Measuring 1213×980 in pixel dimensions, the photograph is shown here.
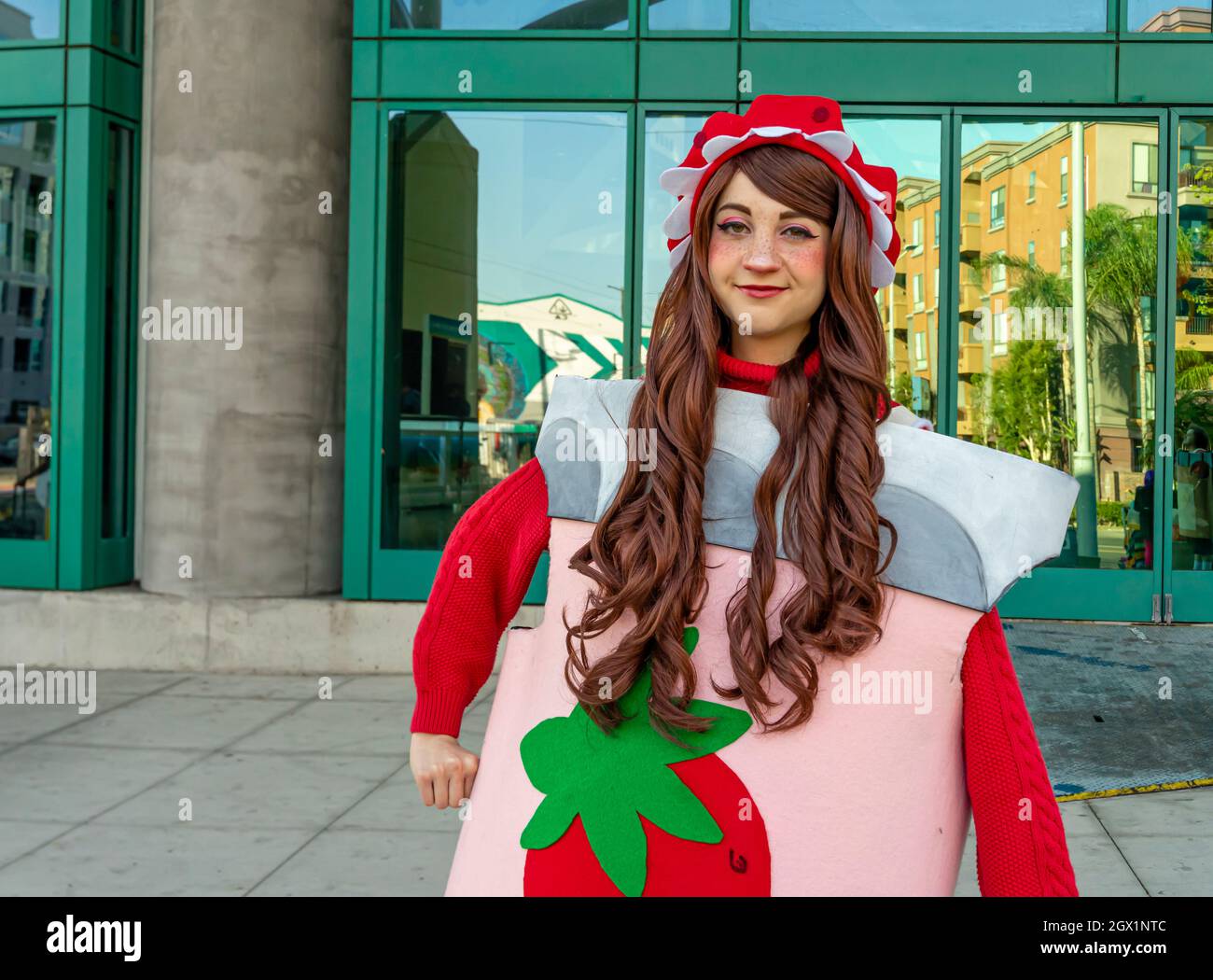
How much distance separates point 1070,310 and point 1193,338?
31.1 inches

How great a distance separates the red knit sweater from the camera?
177 cm

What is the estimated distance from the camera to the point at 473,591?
1.93 m

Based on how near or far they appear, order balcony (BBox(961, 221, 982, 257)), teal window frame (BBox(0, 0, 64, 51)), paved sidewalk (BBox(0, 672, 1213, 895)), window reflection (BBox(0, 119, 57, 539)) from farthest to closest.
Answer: window reflection (BBox(0, 119, 57, 539)) → teal window frame (BBox(0, 0, 64, 51)) → balcony (BBox(961, 221, 982, 257)) → paved sidewalk (BBox(0, 672, 1213, 895))

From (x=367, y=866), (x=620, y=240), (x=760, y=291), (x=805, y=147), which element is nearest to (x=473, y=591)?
(x=760, y=291)

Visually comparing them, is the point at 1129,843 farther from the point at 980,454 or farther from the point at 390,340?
the point at 390,340

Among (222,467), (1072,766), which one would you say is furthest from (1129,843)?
(222,467)

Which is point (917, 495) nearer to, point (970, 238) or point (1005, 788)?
point (1005, 788)

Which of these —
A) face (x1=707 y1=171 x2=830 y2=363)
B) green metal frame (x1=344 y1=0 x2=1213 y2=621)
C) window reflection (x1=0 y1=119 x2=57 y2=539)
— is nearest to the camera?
face (x1=707 y1=171 x2=830 y2=363)

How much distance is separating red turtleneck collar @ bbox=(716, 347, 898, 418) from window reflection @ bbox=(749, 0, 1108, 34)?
7.11 meters

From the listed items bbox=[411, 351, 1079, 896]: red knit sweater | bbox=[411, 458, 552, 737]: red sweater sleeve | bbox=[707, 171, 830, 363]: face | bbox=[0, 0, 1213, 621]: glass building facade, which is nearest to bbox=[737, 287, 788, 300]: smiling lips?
bbox=[707, 171, 830, 363]: face

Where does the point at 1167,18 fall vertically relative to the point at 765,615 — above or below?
above

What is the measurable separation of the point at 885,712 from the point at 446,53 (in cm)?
760

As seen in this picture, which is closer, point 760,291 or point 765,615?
point 765,615

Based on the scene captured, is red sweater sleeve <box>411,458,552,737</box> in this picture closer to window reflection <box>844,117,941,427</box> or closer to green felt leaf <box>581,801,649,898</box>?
green felt leaf <box>581,801,649,898</box>
